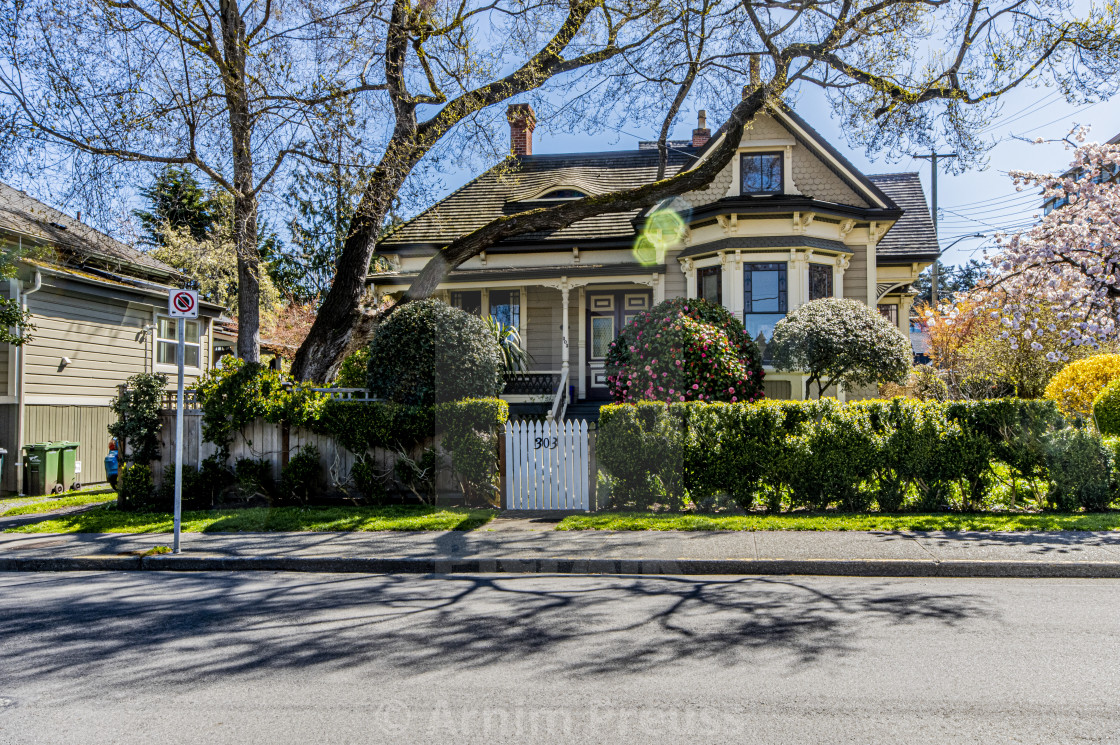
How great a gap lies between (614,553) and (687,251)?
11468 mm

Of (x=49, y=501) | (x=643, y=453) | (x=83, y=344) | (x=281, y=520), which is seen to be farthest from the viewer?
(x=83, y=344)

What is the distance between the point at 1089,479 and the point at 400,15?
12.6 metres

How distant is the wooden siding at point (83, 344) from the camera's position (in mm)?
14742

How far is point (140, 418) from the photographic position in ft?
35.9

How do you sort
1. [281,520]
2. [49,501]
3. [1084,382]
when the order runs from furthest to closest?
[1084,382] → [49,501] → [281,520]

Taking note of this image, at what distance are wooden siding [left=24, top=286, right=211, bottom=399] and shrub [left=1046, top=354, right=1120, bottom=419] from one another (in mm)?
19086

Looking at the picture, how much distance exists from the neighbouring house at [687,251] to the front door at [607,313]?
0.03 metres

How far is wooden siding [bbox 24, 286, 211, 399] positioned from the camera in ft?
48.4

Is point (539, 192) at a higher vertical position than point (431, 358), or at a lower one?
higher

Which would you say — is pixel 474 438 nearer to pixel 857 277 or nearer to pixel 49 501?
pixel 49 501

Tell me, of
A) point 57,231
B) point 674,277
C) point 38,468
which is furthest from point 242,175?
point 674,277

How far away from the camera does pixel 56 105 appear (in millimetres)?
10625

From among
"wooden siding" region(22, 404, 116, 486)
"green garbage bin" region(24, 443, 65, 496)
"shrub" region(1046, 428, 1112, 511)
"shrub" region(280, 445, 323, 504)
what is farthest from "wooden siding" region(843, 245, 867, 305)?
"green garbage bin" region(24, 443, 65, 496)

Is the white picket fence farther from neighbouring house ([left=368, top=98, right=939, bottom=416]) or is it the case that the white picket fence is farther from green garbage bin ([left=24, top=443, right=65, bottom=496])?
green garbage bin ([left=24, top=443, right=65, bottom=496])
